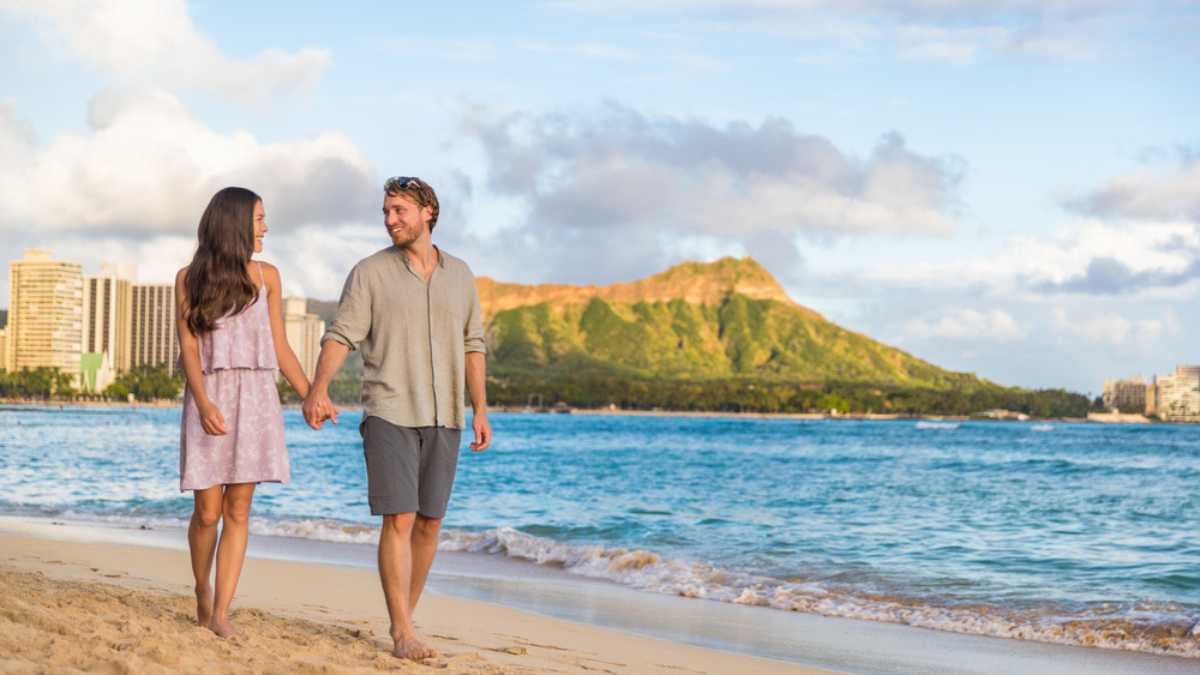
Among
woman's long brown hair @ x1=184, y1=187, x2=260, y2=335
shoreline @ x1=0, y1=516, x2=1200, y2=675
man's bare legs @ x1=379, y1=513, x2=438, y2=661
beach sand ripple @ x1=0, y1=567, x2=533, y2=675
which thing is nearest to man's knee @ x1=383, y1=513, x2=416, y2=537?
man's bare legs @ x1=379, y1=513, x2=438, y2=661

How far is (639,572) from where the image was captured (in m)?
12.9

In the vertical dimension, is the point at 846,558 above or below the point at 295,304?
below

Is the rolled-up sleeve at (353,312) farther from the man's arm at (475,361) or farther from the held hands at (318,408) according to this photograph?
the man's arm at (475,361)

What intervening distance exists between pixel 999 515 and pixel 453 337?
62.5 ft

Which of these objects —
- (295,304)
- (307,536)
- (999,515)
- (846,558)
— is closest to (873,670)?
(846,558)

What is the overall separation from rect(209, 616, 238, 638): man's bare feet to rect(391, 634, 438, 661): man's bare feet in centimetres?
79

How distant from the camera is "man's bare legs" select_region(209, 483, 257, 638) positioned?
5711 millimetres

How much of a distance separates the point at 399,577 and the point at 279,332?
51.8 inches

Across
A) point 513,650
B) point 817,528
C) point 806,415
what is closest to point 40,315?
point 806,415

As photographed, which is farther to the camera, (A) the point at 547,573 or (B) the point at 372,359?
(A) the point at 547,573

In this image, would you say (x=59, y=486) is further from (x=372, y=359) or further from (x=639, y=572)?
(x=372, y=359)

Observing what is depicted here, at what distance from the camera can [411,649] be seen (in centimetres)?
578

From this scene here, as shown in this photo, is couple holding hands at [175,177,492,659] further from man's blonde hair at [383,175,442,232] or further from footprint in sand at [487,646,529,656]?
footprint in sand at [487,646,529,656]

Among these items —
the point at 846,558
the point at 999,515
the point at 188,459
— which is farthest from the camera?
the point at 999,515
